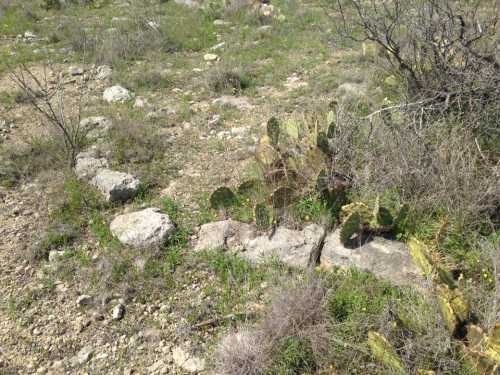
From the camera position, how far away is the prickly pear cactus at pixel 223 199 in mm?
3616

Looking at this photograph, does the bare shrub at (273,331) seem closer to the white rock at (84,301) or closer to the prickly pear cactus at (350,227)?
the prickly pear cactus at (350,227)

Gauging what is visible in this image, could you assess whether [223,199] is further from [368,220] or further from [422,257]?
[422,257]

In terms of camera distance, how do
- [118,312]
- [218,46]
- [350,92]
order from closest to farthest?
1. [118,312]
2. [350,92]
3. [218,46]

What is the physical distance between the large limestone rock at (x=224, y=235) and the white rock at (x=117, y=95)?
313 cm

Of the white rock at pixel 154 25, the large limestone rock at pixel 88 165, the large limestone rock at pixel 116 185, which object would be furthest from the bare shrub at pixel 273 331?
the white rock at pixel 154 25

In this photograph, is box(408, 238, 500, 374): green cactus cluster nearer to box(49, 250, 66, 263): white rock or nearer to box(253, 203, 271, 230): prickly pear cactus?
box(253, 203, 271, 230): prickly pear cactus

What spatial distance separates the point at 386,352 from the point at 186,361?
46.3 inches

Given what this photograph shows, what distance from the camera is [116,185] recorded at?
12.8 feet

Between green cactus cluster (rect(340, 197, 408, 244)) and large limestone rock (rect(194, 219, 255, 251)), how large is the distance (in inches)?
29.3

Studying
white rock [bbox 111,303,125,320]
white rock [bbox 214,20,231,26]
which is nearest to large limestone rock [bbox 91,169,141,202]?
white rock [bbox 111,303,125,320]

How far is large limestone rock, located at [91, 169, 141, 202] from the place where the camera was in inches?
153

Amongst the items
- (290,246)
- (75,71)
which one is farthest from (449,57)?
(75,71)

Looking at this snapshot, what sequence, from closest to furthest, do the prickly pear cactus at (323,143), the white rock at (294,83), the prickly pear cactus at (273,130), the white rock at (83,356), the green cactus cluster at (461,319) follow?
the green cactus cluster at (461,319), the white rock at (83,356), the prickly pear cactus at (323,143), the prickly pear cactus at (273,130), the white rock at (294,83)

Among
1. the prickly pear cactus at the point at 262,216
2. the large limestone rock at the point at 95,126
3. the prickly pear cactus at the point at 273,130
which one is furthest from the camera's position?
the large limestone rock at the point at 95,126
